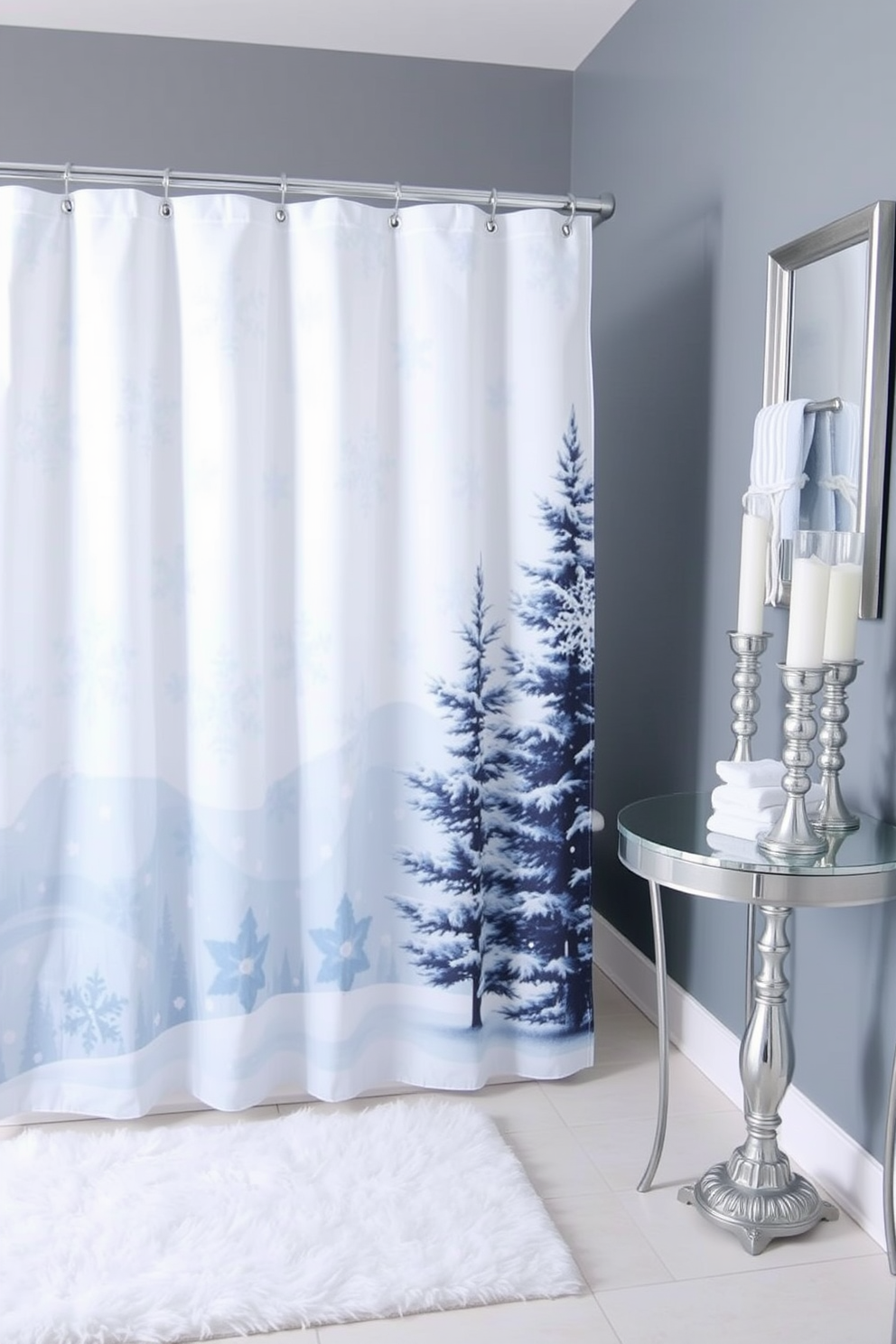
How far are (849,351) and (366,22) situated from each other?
1.71 m

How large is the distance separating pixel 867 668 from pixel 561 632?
63cm

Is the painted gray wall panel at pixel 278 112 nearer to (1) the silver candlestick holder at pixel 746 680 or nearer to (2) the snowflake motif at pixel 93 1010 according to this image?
(1) the silver candlestick holder at pixel 746 680

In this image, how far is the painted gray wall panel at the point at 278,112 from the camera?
3.01 meters

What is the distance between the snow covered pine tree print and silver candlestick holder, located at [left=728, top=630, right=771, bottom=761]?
44 cm

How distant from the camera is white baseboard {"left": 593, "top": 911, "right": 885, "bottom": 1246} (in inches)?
77.8

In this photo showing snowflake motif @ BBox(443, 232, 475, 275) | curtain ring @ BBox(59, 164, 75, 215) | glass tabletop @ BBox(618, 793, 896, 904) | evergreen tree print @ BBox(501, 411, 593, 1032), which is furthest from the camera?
evergreen tree print @ BBox(501, 411, 593, 1032)

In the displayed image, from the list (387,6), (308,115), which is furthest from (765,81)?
(308,115)

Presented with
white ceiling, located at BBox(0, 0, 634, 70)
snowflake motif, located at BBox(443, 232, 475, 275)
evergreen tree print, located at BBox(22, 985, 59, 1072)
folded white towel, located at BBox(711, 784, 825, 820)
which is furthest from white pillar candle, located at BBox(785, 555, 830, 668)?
white ceiling, located at BBox(0, 0, 634, 70)

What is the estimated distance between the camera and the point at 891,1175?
1.80 meters

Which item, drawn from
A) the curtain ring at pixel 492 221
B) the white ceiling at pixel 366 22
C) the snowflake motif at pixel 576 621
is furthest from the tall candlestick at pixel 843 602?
the white ceiling at pixel 366 22

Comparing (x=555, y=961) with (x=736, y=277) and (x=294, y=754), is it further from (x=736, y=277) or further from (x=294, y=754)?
(x=736, y=277)

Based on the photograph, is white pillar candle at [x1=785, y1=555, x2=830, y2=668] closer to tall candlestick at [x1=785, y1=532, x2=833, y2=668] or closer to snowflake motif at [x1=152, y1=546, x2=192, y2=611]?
tall candlestick at [x1=785, y1=532, x2=833, y2=668]

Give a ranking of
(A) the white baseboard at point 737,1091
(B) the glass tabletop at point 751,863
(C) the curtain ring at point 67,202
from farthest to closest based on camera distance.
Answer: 1. (C) the curtain ring at point 67,202
2. (A) the white baseboard at point 737,1091
3. (B) the glass tabletop at point 751,863

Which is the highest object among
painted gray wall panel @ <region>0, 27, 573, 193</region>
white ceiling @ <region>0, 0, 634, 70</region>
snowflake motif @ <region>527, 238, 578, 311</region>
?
white ceiling @ <region>0, 0, 634, 70</region>
